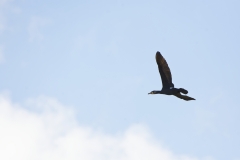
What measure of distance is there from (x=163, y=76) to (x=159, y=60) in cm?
118

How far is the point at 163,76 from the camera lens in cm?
3130

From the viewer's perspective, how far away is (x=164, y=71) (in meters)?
31.0

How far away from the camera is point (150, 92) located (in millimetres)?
32625

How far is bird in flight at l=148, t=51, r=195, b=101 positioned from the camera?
30750 millimetres

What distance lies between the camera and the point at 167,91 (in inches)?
1248

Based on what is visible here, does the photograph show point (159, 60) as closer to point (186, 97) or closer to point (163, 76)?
point (163, 76)

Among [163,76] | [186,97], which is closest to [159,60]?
[163,76]

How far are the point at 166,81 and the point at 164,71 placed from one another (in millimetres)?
827

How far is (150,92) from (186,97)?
2.45 meters

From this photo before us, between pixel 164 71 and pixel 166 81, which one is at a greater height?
pixel 164 71

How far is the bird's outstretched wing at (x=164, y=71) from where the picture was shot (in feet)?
101

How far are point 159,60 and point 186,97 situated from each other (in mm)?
3363

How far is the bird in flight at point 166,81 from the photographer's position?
101 ft

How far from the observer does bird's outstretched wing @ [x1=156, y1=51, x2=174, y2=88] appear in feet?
101
